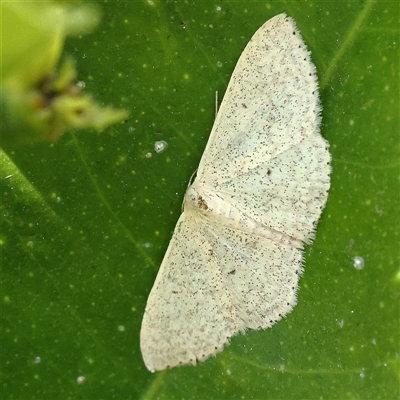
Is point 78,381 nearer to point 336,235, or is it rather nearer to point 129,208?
point 129,208

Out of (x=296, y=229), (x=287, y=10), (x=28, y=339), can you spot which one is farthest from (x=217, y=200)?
(x=28, y=339)

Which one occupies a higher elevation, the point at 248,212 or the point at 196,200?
the point at 196,200

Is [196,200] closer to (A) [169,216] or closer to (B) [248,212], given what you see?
(A) [169,216]

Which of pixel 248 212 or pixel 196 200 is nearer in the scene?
pixel 196 200

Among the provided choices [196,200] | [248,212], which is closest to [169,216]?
[196,200]
